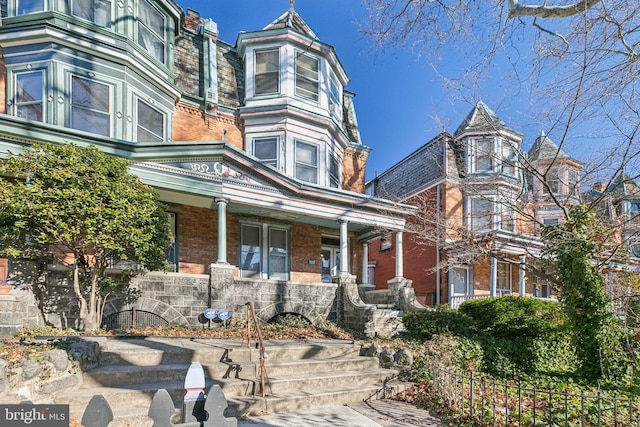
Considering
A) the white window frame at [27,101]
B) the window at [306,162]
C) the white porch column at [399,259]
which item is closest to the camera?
the white window frame at [27,101]

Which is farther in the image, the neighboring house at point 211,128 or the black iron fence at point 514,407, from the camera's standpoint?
the neighboring house at point 211,128

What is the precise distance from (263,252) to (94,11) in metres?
8.68

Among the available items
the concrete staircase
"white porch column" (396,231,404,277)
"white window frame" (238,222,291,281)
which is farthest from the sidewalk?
"white window frame" (238,222,291,281)

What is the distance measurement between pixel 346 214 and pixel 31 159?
8.39 metres

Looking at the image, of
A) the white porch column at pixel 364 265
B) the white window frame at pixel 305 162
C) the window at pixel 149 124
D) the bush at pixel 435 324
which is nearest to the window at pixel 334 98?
the white window frame at pixel 305 162

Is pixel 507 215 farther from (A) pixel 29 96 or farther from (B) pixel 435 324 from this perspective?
Result: (A) pixel 29 96

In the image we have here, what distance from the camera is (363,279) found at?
15.2 m

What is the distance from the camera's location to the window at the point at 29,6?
33.7ft

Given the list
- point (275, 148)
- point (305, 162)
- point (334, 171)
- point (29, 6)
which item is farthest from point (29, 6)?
point (334, 171)

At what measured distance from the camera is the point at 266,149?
13789 millimetres

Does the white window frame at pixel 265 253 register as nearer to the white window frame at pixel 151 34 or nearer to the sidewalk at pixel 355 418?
the white window frame at pixel 151 34

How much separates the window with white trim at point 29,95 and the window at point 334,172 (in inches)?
359

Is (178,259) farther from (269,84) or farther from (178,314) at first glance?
(269,84)

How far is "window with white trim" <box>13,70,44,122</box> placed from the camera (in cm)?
1002
